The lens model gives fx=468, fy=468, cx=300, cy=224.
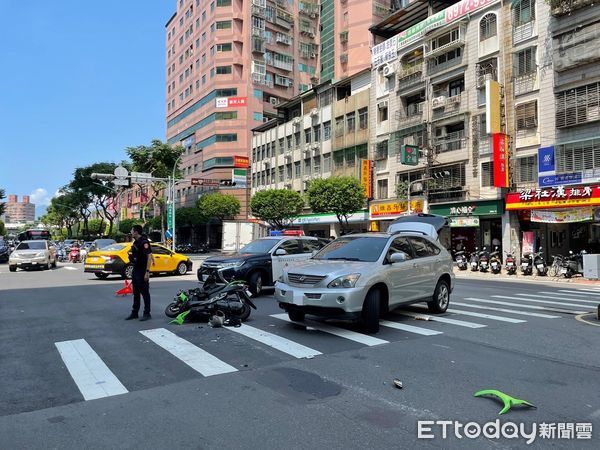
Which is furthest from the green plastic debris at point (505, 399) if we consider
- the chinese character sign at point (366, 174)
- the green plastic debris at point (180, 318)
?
the chinese character sign at point (366, 174)

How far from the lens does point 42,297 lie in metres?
12.8

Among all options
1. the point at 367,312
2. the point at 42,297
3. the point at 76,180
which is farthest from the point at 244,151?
the point at 367,312

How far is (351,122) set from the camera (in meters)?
42.9

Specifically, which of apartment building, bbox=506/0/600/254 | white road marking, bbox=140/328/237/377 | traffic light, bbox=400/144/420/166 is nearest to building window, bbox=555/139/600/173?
apartment building, bbox=506/0/600/254

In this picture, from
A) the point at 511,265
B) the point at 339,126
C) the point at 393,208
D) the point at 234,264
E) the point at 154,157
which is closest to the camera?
the point at 234,264

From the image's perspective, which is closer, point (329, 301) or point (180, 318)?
point (329, 301)

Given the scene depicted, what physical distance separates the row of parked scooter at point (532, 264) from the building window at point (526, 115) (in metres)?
8.02

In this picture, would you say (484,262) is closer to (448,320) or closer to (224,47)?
(448,320)

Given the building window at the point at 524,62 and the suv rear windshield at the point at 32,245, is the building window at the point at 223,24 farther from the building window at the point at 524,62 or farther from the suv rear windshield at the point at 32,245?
the suv rear windshield at the point at 32,245

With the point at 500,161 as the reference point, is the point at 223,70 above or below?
above

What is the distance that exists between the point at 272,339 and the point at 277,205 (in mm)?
39084

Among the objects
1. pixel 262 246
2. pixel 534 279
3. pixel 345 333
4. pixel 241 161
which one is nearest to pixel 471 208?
pixel 534 279

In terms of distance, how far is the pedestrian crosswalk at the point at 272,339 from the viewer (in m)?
5.61

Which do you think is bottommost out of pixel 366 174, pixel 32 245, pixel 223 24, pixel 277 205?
pixel 32 245
